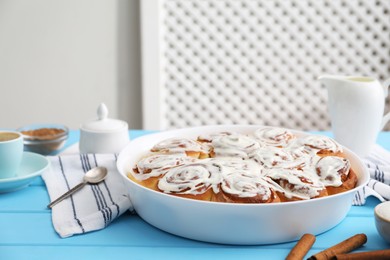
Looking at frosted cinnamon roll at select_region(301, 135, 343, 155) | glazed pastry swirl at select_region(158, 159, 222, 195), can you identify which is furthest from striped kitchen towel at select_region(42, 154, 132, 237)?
frosted cinnamon roll at select_region(301, 135, 343, 155)

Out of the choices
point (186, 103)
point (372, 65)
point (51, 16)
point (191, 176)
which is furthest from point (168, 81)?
point (191, 176)

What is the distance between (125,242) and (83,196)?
193 mm

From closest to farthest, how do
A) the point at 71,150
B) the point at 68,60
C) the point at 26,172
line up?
the point at 26,172 < the point at 71,150 < the point at 68,60

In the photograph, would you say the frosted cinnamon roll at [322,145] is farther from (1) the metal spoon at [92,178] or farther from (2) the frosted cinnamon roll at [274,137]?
(1) the metal spoon at [92,178]

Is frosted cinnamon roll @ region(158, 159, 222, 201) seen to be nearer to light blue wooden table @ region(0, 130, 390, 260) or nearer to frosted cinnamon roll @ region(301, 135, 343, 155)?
light blue wooden table @ region(0, 130, 390, 260)

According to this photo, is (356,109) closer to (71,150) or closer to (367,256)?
(367,256)

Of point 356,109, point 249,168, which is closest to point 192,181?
point 249,168

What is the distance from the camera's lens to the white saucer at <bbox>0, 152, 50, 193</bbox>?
41.1 inches

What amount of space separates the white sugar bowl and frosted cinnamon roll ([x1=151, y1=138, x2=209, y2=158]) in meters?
0.20

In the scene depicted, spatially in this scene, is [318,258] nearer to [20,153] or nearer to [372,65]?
[20,153]

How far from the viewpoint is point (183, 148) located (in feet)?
3.39

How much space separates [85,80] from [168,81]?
1.36 feet

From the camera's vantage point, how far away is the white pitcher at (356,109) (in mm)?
1231

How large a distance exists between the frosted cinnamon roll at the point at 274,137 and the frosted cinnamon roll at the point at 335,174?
0.14 meters
